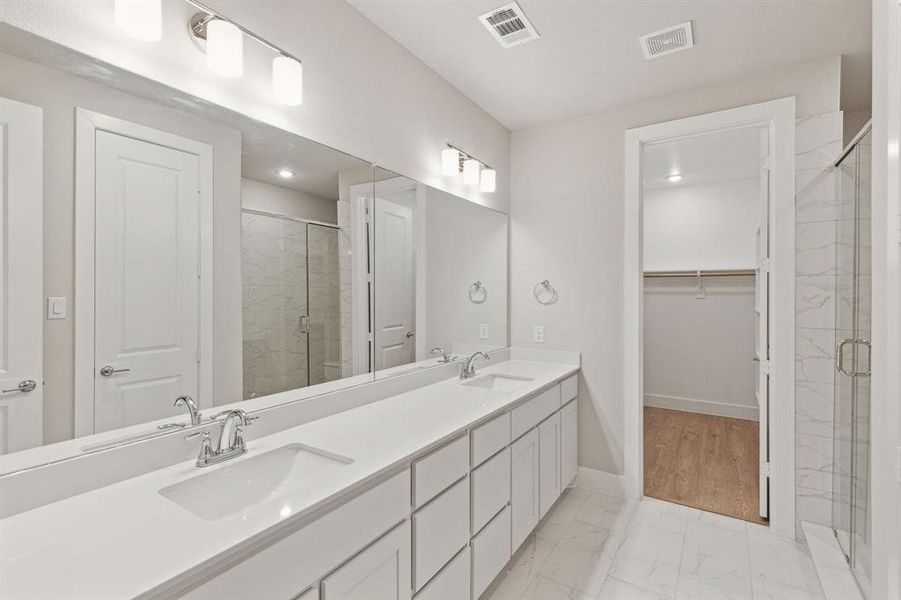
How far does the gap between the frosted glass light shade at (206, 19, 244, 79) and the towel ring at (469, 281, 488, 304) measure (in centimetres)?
183

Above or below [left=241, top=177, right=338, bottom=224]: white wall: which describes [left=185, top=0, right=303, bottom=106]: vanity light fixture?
above

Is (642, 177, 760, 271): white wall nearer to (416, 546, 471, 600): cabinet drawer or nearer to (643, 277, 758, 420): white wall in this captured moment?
(643, 277, 758, 420): white wall

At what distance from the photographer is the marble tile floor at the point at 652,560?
1938 millimetres

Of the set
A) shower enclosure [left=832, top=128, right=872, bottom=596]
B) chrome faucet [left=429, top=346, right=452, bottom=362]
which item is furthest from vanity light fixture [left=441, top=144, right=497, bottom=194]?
shower enclosure [left=832, top=128, right=872, bottom=596]

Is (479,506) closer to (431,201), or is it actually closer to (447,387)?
(447,387)

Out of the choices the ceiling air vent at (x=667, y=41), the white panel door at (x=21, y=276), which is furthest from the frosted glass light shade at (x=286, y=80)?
the ceiling air vent at (x=667, y=41)

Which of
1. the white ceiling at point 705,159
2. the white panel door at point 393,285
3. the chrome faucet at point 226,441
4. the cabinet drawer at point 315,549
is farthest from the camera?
the white ceiling at point 705,159

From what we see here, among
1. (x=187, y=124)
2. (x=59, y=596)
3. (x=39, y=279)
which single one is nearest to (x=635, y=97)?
(x=187, y=124)

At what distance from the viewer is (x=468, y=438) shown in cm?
167

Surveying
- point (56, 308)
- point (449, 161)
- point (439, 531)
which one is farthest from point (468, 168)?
point (56, 308)

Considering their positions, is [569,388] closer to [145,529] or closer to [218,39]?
[145,529]

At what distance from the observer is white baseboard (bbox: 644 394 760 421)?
14.6 ft

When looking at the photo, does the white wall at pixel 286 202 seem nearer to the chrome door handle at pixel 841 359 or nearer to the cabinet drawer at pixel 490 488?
the cabinet drawer at pixel 490 488

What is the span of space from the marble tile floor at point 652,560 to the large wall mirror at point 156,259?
121cm
